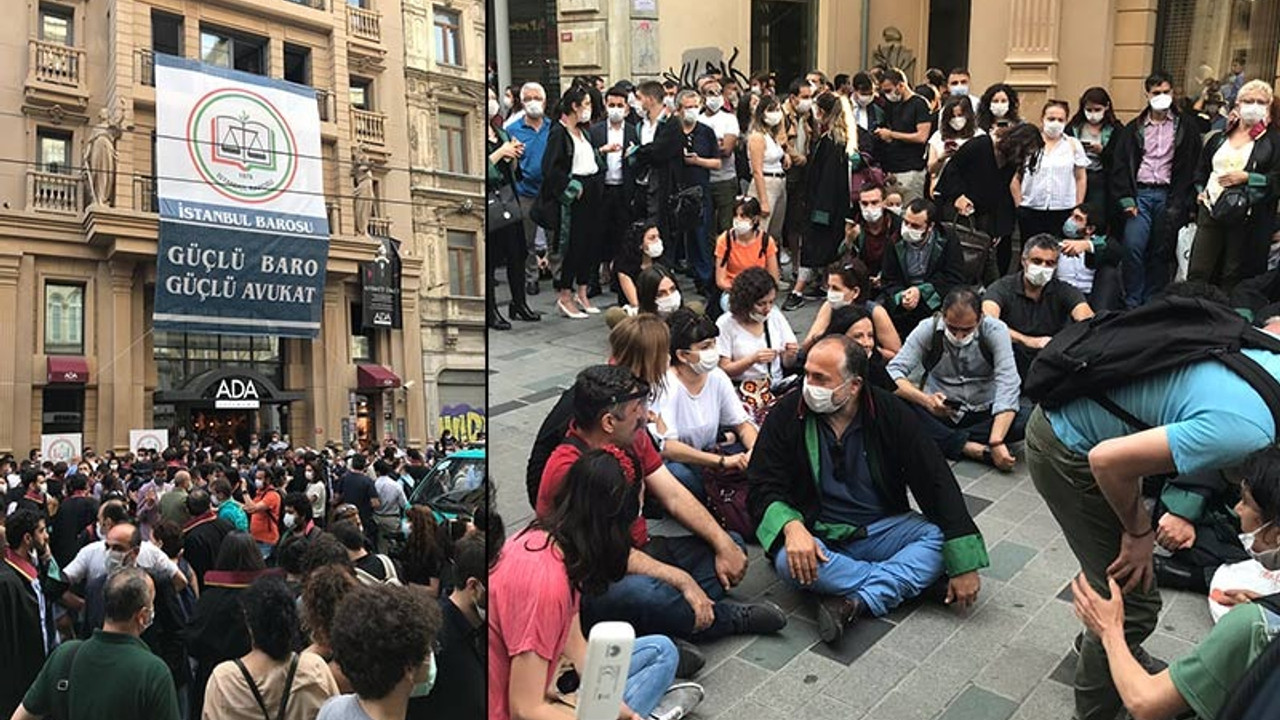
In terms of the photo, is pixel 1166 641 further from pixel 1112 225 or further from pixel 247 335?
pixel 1112 225

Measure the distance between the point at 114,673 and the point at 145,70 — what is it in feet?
1.83

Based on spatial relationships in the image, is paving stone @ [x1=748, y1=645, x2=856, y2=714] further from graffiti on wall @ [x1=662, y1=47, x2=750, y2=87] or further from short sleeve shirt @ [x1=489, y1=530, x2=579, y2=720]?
graffiti on wall @ [x1=662, y1=47, x2=750, y2=87]

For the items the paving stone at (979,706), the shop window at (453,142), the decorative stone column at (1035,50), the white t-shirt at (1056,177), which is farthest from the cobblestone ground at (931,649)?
the decorative stone column at (1035,50)

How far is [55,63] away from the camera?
38.1 inches

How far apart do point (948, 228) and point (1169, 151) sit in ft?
5.45

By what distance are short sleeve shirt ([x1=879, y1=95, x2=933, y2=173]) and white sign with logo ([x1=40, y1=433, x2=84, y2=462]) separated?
26.3ft

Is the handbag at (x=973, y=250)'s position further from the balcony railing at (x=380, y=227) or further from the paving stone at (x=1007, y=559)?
the balcony railing at (x=380, y=227)

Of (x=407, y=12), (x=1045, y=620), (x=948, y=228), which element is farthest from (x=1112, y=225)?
(x=407, y=12)

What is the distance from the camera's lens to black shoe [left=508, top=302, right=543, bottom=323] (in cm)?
559

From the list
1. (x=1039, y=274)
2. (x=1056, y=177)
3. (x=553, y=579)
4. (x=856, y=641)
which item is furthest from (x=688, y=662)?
(x=1056, y=177)

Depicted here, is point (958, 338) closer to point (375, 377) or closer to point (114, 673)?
point (375, 377)

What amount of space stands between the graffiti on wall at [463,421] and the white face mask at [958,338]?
4685mm

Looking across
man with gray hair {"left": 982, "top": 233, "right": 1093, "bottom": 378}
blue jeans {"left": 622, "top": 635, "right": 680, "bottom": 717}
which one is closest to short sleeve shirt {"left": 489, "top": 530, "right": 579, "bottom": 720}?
blue jeans {"left": 622, "top": 635, "right": 680, "bottom": 717}

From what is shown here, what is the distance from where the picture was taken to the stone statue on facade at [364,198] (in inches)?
40.3
